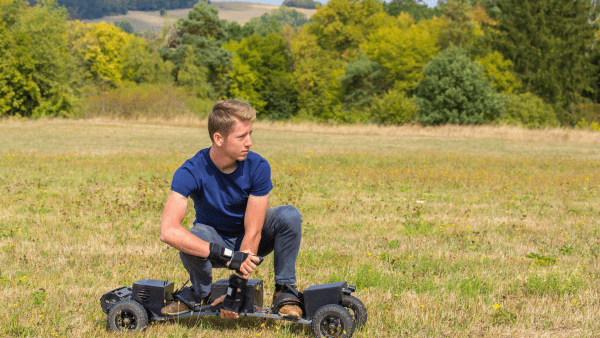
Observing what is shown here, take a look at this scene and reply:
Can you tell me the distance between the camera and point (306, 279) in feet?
16.6

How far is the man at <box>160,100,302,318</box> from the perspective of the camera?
3.53 metres

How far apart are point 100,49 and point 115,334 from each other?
7191 centimetres

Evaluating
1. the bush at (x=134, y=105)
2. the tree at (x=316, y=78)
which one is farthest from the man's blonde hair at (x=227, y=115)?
the tree at (x=316, y=78)

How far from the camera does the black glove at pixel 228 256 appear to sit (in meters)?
3.48

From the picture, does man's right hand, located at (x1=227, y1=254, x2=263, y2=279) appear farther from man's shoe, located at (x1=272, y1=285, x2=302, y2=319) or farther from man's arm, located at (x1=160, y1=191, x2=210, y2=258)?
man's shoe, located at (x1=272, y1=285, x2=302, y2=319)

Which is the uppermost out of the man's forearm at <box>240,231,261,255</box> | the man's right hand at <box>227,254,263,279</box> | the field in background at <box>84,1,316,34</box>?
the field in background at <box>84,1,316,34</box>

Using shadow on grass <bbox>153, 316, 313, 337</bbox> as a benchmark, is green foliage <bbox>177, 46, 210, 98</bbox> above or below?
above

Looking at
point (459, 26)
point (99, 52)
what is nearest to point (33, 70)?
point (99, 52)

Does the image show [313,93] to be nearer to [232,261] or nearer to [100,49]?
[100,49]

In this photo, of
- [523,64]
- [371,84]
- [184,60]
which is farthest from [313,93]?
[523,64]

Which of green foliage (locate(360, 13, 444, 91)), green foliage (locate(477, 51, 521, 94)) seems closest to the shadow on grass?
green foliage (locate(360, 13, 444, 91))

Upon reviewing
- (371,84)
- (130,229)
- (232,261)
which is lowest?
(130,229)

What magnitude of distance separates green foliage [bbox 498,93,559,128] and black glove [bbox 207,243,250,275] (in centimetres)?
5380

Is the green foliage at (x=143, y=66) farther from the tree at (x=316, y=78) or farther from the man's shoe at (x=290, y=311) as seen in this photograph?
the man's shoe at (x=290, y=311)
